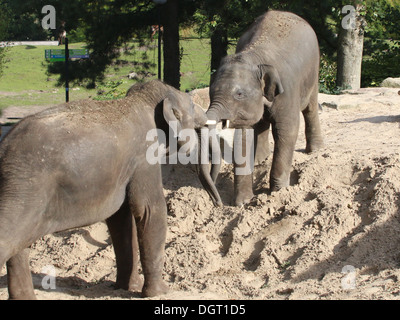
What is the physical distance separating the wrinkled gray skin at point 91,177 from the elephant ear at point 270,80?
2.11m

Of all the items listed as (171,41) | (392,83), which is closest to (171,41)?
(171,41)

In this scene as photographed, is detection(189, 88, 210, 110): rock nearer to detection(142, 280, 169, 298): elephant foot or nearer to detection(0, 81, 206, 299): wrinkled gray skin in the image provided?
detection(0, 81, 206, 299): wrinkled gray skin

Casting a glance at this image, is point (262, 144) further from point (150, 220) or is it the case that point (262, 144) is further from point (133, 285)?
point (150, 220)

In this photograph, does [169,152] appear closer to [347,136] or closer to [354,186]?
[354,186]

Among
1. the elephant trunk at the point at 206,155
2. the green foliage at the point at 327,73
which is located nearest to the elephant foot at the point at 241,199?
the elephant trunk at the point at 206,155

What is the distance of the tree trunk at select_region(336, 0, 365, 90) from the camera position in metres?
15.9

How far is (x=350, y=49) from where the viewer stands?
639 inches

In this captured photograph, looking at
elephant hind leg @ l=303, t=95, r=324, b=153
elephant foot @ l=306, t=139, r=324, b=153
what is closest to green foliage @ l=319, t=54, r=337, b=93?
elephant hind leg @ l=303, t=95, r=324, b=153

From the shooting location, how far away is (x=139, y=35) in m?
17.4

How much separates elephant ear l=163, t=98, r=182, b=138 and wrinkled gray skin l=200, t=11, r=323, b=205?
5.99 ft

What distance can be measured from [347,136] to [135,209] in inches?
211

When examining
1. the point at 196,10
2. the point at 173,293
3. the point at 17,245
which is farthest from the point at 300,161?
the point at 196,10

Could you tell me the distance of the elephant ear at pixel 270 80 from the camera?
8281 millimetres

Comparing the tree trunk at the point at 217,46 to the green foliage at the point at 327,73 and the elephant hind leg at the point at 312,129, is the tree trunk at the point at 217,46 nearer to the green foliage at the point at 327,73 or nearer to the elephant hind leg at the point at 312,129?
the green foliage at the point at 327,73
